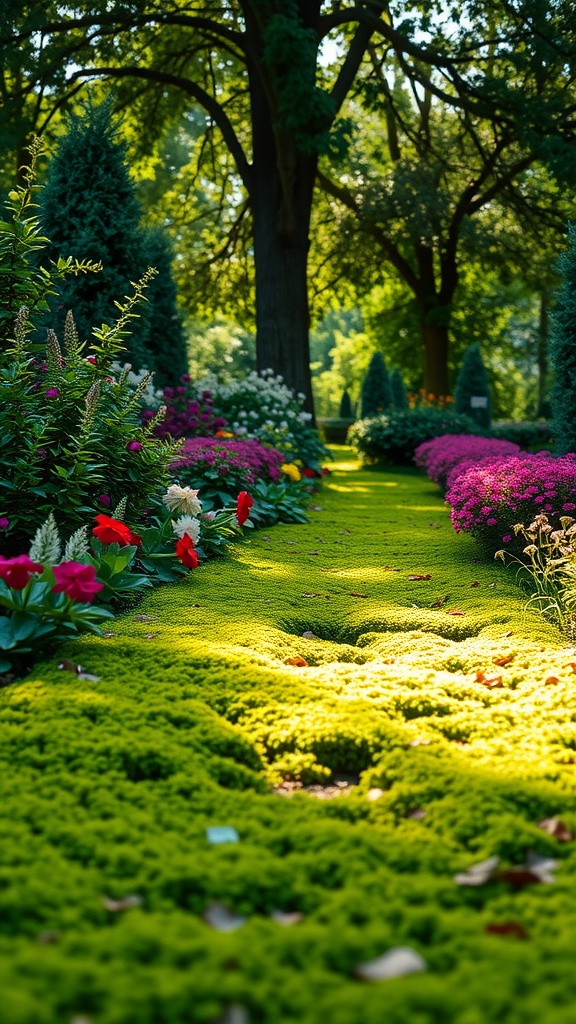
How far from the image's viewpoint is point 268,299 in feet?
44.8

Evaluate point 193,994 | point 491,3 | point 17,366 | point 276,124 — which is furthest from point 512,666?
point 491,3

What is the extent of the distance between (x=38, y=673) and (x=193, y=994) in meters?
2.06

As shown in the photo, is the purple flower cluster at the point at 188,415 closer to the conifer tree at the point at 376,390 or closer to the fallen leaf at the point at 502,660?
the fallen leaf at the point at 502,660

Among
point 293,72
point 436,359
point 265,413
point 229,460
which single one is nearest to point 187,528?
point 229,460

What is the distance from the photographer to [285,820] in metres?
2.37

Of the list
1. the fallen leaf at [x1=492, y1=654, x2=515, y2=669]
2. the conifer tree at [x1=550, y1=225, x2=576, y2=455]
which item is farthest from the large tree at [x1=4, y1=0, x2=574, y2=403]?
the fallen leaf at [x1=492, y1=654, x2=515, y2=669]

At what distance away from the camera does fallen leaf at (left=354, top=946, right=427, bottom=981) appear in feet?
5.41

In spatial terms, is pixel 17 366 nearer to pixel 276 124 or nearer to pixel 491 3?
pixel 276 124

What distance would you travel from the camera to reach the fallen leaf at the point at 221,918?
6.03 feet

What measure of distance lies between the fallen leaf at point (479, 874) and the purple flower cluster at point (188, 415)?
8.25 meters

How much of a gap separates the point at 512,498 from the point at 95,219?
5.80 m

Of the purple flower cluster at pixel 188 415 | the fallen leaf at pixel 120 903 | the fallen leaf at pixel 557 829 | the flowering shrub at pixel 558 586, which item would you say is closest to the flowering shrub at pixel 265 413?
the purple flower cluster at pixel 188 415

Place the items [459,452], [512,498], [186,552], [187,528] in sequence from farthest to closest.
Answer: [459,452], [512,498], [187,528], [186,552]

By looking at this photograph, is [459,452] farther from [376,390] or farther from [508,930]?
[376,390]
